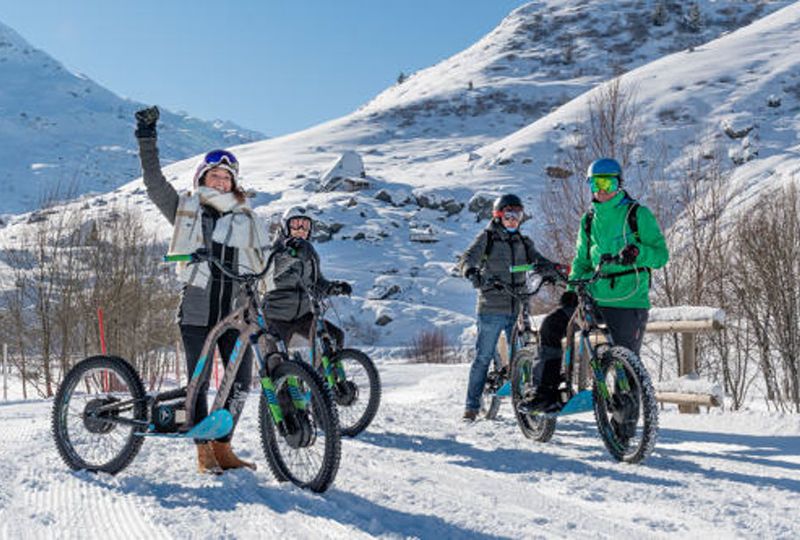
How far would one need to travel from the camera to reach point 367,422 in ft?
22.2

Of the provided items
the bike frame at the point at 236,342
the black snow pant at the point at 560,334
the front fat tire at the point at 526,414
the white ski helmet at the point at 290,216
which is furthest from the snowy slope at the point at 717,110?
the bike frame at the point at 236,342

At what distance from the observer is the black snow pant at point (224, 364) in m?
4.51

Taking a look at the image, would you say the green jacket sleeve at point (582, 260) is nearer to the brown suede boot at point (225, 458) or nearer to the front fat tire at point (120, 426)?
the brown suede boot at point (225, 458)

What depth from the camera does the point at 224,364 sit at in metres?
4.66

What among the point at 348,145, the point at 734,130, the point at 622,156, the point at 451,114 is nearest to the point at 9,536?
the point at 622,156

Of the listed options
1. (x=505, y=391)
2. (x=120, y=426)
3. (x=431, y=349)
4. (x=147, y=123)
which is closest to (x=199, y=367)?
(x=120, y=426)

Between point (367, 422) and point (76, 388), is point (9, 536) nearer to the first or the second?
point (76, 388)

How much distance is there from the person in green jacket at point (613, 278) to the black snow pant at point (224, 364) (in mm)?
Answer: 2215

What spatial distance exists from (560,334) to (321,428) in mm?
2365

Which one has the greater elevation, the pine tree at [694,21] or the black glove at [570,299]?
the pine tree at [694,21]

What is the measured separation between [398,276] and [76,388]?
40688mm

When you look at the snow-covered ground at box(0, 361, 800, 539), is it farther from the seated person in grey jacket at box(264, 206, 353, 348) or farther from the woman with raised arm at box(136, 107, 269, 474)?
the seated person in grey jacket at box(264, 206, 353, 348)

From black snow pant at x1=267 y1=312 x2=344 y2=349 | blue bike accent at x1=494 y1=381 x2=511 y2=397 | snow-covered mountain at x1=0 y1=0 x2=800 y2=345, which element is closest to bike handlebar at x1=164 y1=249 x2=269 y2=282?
black snow pant at x1=267 y1=312 x2=344 y2=349

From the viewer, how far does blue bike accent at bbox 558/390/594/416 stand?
17.0 ft
